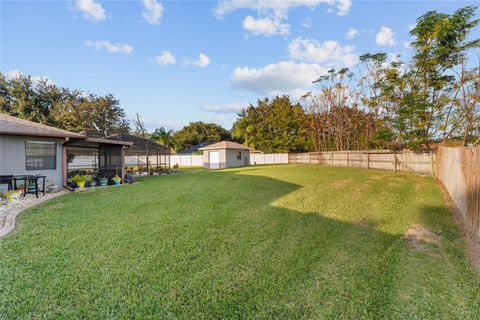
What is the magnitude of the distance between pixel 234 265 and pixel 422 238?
3.75 metres

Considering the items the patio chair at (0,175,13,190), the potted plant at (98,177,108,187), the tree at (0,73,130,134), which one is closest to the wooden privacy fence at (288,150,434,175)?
the potted plant at (98,177,108,187)

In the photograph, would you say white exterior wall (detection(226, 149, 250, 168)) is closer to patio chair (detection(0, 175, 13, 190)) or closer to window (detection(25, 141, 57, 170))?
window (detection(25, 141, 57, 170))

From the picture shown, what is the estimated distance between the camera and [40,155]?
8.71m

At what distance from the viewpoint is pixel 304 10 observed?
11.1m

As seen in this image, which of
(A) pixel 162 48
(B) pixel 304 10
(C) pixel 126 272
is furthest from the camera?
(A) pixel 162 48

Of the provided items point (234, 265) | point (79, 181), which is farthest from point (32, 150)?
point (234, 265)

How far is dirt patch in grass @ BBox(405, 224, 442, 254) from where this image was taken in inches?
159

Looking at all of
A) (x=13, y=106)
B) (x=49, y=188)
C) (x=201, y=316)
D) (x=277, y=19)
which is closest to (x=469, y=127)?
(x=277, y=19)

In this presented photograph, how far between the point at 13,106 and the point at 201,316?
3325cm

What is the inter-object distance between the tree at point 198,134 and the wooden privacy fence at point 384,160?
25586 millimetres

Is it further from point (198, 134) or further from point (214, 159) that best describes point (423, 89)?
point (198, 134)

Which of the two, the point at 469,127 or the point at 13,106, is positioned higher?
the point at 13,106

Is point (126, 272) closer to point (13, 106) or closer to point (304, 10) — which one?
point (304, 10)

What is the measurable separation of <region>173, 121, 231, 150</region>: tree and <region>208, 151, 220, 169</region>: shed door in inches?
821
